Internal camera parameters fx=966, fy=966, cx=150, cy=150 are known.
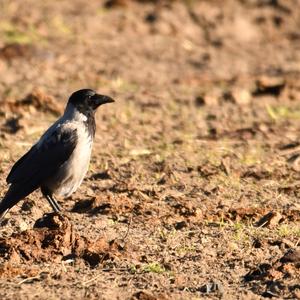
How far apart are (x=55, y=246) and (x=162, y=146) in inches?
151

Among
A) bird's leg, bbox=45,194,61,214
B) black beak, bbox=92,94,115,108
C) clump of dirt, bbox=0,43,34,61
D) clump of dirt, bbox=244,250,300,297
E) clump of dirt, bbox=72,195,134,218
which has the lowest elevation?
clump of dirt, bbox=0,43,34,61

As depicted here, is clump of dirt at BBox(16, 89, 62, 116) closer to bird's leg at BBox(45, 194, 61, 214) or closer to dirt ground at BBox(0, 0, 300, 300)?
dirt ground at BBox(0, 0, 300, 300)

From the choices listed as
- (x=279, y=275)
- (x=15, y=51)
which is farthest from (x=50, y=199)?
(x=15, y=51)

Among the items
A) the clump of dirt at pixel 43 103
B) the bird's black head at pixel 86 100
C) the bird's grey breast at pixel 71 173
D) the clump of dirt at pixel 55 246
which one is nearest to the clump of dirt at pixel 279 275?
the clump of dirt at pixel 55 246

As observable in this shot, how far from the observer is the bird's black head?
9.38 metres

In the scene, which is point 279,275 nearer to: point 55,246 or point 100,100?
point 55,246

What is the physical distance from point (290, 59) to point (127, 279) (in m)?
10.2

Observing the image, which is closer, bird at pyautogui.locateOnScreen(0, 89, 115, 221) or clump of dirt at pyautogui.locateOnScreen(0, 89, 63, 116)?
bird at pyautogui.locateOnScreen(0, 89, 115, 221)

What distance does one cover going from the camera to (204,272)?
24.1 ft

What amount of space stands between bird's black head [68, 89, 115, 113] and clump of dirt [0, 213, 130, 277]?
182 cm

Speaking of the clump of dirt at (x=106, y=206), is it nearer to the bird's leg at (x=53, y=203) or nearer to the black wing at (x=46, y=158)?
the bird's leg at (x=53, y=203)

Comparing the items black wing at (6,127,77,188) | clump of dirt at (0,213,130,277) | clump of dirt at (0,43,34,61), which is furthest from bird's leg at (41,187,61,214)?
clump of dirt at (0,43,34,61)

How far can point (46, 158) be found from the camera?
881 cm

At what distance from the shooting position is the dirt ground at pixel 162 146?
7279 millimetres
